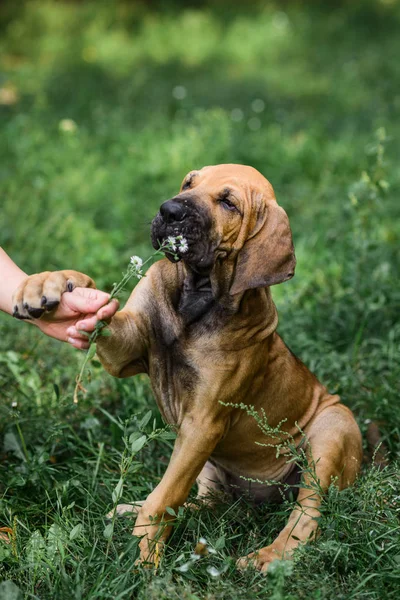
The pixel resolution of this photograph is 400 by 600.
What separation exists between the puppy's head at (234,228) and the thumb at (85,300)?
39 centimetres

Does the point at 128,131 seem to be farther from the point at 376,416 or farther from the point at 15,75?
the point at 376,416

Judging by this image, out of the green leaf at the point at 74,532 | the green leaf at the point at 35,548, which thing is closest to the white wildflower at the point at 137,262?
the green leaf at the point at 74,532

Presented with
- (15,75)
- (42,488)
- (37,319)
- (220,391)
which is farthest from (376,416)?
(15,75)

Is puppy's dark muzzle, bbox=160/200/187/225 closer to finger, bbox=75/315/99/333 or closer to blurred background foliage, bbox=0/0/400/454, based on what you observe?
finger, bbox=75/315/99/333

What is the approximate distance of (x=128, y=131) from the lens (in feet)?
27.9

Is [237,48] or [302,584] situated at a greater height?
[237,48]

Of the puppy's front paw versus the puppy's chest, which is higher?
the puppy's front paw

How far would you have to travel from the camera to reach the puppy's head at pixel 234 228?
3.27m

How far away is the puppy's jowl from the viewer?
330cm

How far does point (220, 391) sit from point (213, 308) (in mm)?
366

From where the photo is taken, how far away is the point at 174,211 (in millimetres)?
3246

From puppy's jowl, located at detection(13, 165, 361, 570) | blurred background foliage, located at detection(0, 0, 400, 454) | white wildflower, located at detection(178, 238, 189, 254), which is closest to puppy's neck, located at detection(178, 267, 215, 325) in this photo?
puppy's jowl, located at detection(13, 165, 361, 570)

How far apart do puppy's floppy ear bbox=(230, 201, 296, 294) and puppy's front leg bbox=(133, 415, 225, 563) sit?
0.61m

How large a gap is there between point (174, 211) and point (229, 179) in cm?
33
